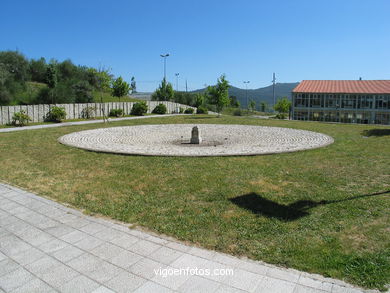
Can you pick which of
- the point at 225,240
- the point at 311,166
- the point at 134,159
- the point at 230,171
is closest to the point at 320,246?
the point at 225,240

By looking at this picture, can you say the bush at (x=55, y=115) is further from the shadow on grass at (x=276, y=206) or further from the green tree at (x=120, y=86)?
the shadow on grass at (x=276, y=206)

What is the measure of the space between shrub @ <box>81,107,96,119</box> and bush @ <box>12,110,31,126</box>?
19.9 feet

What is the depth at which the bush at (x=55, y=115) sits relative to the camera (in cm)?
2475

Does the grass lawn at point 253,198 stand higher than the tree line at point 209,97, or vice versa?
the tree line at point 209,97

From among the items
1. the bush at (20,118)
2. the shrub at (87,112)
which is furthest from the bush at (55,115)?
the shrub at (87,112)

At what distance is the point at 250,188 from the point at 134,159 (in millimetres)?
4700

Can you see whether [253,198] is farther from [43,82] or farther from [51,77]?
[43,82]

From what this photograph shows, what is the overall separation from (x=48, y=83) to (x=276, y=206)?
132ft

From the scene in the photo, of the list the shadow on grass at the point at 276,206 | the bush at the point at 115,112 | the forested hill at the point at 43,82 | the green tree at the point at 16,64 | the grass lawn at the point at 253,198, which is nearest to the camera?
the grass lawn at the point at 253,198

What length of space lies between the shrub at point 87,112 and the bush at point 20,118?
608cm

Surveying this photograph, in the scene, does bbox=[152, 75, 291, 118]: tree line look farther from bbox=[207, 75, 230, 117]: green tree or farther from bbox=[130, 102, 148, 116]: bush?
bbox=[130, 102, 148, 116]: bush

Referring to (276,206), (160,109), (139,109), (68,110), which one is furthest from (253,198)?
(160,109)

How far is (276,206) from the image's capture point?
5.82 metres

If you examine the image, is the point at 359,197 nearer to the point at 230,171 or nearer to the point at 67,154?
the point at 230,171
